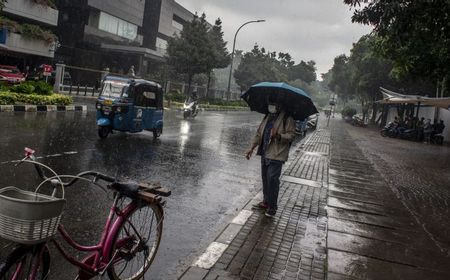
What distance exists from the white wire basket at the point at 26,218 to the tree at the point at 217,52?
39.8 metres

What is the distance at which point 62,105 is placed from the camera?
2112cm

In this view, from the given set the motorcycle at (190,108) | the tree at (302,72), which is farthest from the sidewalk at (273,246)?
the tree at (302,72)

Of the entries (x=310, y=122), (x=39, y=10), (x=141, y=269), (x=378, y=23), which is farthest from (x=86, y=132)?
(x=39, y=10)

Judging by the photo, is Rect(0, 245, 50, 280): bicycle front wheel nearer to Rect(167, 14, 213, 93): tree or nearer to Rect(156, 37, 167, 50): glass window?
Rect(167, 14, 213, 93): tree

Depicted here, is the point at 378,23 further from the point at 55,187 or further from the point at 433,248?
the point at 55,187

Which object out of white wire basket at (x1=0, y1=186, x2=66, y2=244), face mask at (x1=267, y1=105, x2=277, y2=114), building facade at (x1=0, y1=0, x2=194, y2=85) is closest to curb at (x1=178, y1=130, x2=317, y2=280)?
face mask at (x1=267, y1=105, x2=277, y2=114)

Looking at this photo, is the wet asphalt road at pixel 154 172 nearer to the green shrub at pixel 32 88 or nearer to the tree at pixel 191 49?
the green shrub at pixel 32 88

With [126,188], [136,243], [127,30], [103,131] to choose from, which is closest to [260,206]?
[136,243]

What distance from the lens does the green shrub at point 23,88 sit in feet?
63.0

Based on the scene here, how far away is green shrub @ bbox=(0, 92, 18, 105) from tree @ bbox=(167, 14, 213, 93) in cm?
2377

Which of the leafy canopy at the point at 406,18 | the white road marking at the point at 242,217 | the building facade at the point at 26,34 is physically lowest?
the white road marking at the point at 242,217

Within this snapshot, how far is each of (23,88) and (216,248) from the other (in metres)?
17.2

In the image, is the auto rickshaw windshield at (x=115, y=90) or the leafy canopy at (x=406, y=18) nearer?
the leafy canopy at (x=406, y=18)

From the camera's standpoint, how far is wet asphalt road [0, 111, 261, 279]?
525 centimetres
